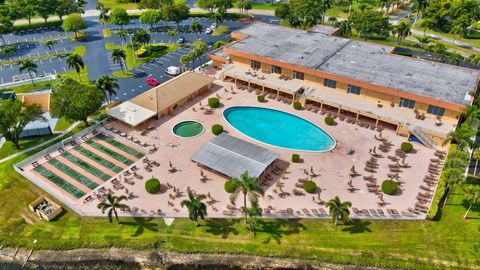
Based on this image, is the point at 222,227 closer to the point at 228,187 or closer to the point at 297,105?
the point at 228,187

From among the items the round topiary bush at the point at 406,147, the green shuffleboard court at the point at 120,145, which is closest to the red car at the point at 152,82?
the green shuffleboard court at the point at 120,145

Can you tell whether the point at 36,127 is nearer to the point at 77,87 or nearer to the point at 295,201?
the point at 77,87

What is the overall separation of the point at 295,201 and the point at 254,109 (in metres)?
25.7

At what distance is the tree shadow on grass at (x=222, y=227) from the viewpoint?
45.2 m

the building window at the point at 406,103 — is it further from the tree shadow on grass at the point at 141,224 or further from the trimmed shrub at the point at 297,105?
the tree shadow on grass at the point at 141,224

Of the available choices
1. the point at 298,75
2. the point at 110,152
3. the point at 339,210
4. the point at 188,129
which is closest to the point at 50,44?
the point at 110,152

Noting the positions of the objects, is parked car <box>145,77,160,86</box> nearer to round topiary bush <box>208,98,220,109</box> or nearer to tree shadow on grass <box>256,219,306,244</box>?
round topiary bush <box>208,98,220,109</box>

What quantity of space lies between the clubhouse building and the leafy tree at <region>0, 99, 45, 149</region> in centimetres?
3773

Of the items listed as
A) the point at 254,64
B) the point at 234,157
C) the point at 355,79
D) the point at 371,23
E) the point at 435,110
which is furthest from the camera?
the point at 371,23

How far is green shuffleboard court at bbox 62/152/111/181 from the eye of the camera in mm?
54000

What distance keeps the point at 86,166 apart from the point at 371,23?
258ft

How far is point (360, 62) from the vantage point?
7294cm

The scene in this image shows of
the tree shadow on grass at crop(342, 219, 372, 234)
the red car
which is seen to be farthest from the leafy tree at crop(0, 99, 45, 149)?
the tree shadow on grass at crop(342, 219, 372, 234)

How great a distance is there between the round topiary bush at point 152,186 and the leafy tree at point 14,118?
25304 mm
